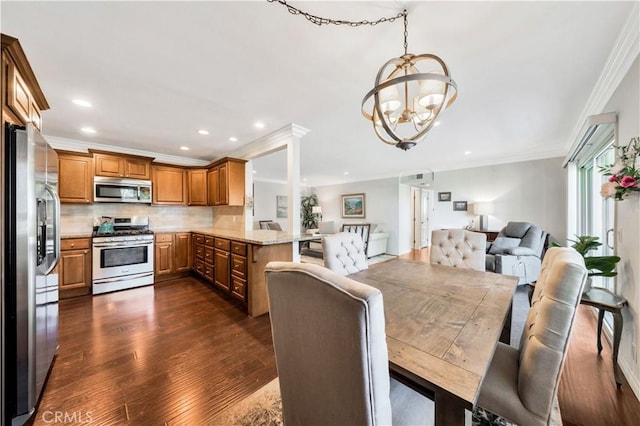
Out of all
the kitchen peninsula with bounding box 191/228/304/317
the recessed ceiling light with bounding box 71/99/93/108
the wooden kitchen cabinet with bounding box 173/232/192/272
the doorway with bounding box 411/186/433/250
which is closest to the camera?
the recessed ceiling light with bounding box 71/99/93/108

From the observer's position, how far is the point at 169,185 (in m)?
4.57

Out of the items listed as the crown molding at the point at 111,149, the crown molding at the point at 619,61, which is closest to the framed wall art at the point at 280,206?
the crown molding at the point at 111,149

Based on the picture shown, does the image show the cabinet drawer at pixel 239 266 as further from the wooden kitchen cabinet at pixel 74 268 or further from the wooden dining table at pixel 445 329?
the wooden kitchen cabinet at pixel 74 268

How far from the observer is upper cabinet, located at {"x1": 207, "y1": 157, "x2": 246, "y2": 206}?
4250 millimetres

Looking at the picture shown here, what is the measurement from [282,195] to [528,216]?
686cm

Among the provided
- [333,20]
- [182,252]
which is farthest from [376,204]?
[333,20]

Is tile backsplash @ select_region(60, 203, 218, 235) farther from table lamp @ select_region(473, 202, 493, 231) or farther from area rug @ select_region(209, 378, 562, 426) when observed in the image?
table lamp @ select_region(473, 202, 493, 231)

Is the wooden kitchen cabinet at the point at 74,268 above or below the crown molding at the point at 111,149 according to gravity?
below

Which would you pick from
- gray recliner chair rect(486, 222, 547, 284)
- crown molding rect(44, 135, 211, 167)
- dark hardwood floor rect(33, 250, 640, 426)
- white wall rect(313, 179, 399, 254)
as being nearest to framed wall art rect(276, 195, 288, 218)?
white wall rect(313, 179, 399, 254)

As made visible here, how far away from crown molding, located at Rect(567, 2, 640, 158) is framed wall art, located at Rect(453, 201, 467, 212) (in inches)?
138

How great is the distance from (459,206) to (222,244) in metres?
5.50

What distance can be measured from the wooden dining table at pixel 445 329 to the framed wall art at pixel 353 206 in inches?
236

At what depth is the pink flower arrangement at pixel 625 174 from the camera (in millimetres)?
1591

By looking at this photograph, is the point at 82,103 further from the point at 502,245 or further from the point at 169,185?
the point at 502,245
